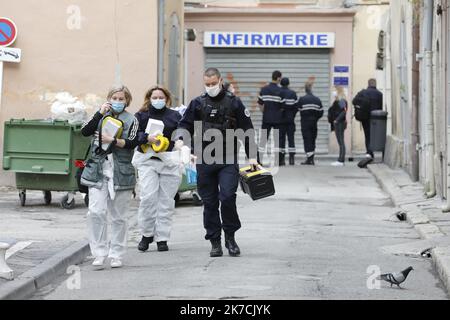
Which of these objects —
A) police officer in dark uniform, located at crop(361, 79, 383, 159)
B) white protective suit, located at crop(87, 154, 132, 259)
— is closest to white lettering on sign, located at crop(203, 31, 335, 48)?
police officer in dark uniform, located at crop(361, 79, 383, 159)

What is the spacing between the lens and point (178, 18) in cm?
2312

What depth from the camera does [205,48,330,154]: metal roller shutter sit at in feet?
112

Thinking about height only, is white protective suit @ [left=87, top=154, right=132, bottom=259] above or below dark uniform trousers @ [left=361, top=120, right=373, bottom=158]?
below

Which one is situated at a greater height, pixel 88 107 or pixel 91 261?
pixel 88 107

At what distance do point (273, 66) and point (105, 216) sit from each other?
77.0 ft

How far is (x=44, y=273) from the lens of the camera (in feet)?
33.2

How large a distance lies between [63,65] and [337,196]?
5.24 m

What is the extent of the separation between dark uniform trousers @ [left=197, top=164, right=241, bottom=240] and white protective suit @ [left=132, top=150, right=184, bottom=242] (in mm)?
685

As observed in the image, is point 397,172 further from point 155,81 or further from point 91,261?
point 91,261

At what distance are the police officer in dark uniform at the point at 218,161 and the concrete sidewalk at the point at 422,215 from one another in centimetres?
208

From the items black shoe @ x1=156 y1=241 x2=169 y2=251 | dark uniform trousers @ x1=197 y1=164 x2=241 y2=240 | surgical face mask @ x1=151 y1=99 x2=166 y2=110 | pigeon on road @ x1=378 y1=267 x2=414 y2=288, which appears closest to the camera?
pigeon on road @ x1=378 y1=267 x2=414 y2=288

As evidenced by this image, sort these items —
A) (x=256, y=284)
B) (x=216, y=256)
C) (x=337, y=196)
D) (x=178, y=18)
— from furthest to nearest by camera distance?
(x=178, y=18) → (x=337, y=196) → (x=216, y=256) → (x=256, y=284)

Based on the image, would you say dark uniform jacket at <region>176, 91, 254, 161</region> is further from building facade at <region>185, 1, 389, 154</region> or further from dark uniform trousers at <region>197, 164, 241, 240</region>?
building facade at <region>185, 1, 389, 154</region>
